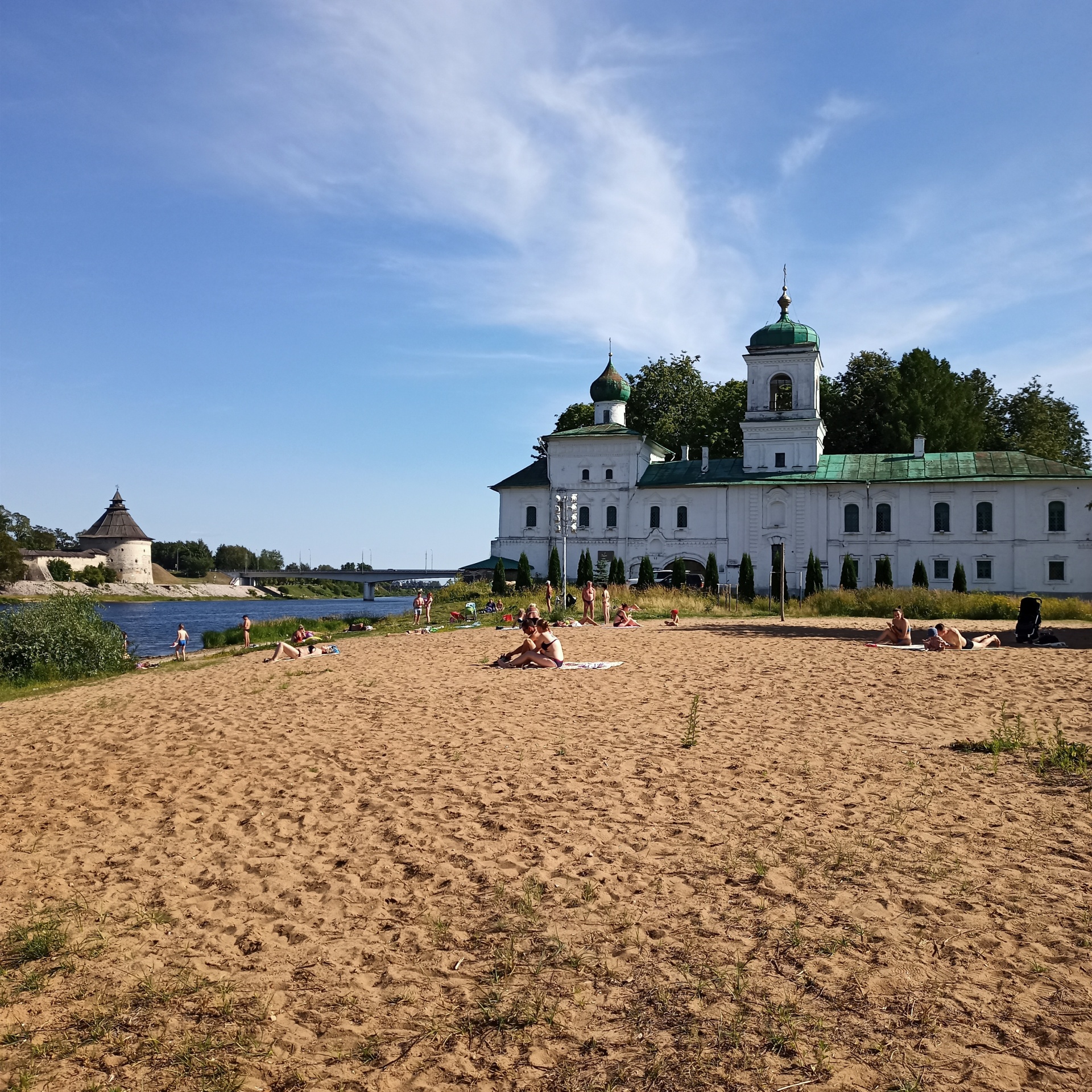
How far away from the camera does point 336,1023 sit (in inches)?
189

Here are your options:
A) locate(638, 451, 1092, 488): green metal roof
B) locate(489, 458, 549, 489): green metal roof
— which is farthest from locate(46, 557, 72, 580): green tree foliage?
locate(638, 451, 1092, 488): green metal roof

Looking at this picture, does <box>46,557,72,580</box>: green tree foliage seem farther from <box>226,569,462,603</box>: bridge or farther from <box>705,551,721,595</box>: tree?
<box>705,551,721,595</box>: tree

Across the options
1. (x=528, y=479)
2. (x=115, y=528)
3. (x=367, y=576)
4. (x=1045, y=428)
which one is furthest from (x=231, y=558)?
(x=1045, y=428)

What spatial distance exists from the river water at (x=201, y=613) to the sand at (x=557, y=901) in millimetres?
17591

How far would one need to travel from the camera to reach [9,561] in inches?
2992

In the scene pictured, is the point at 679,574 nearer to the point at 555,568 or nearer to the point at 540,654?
the point at 555,568

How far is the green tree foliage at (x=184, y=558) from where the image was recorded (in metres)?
124

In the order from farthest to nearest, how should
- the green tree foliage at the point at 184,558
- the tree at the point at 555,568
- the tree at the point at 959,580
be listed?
the green tree foliage at the point at 184,558
the tree at the point at 555,568
the tree at the point at 959,580

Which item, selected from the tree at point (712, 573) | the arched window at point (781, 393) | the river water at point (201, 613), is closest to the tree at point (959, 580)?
the tree at point (712, 573)

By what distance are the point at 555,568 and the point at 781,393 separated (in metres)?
15.3

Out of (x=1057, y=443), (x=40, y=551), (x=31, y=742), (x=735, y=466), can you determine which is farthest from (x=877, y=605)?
(x=40, y=551)

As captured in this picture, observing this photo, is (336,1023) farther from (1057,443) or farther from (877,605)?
(1057,443)

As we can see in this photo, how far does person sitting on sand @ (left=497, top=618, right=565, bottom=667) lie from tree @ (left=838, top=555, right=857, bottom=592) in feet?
94.5

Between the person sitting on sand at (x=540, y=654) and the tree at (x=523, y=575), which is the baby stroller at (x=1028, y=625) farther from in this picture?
the tree at (x=523, y=575)
